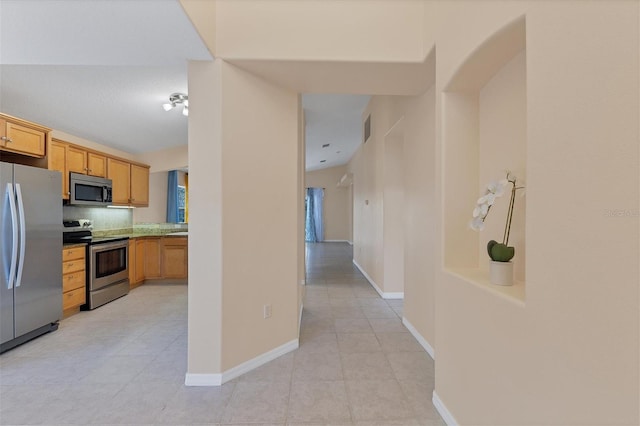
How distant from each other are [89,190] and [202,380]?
3.42 metres

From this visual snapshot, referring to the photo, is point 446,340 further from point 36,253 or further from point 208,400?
point 36,253

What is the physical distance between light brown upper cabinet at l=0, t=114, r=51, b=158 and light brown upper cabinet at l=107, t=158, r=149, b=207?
1358mm

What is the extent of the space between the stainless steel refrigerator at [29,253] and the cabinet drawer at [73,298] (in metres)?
0.31

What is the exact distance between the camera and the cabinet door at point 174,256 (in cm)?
513

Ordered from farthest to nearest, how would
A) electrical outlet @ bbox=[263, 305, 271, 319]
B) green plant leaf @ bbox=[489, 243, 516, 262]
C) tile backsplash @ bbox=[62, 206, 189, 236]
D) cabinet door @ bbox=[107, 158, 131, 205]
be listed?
cabinet door @ bbox=[107, 158, 131, 205], tile backsplash @ bbox=[62, 206, 189, 236], electrical outlet @ bbox=[263, 305, 271, 319], green plant leaf @ bbox=[489, 243, 516, 262]

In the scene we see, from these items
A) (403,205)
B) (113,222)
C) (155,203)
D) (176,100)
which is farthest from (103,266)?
(403,205)

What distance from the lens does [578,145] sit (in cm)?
Result: 96

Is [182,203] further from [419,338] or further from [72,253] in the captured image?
[419,338]

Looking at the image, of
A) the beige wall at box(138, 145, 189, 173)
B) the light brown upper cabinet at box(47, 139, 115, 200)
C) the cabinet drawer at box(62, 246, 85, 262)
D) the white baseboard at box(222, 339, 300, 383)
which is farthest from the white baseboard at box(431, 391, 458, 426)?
the beige wall at box(138, 145, 189, 173)

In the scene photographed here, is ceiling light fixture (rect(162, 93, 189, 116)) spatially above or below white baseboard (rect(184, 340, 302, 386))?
above

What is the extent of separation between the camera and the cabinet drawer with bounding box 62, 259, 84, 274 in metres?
3.48

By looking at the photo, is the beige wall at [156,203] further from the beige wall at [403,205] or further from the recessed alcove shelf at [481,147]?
the recessed alcove shelf at [481,147]

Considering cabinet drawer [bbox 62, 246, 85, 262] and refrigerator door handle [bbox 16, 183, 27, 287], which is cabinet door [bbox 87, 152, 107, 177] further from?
refrigerator door handle [bbox 16, 183, 27, 287]

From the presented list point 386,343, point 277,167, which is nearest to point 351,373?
point 386,343
